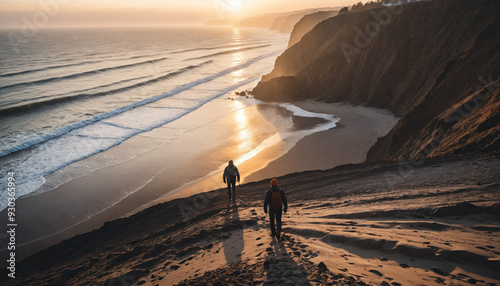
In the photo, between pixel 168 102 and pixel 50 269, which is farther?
pixel 168 102

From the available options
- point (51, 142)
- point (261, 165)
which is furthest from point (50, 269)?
point (51, 142)

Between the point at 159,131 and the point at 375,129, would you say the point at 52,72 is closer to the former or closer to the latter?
the point at 159,131

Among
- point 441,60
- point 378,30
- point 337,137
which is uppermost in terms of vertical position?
point 378,30

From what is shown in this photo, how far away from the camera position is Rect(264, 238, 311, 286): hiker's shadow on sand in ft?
19.8

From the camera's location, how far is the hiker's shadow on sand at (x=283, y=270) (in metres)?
6.04

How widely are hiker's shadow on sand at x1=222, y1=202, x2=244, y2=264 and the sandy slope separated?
0.04m

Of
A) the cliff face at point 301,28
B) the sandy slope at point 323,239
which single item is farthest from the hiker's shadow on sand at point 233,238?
the cliff face at point 301,28

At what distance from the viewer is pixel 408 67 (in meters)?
29.3

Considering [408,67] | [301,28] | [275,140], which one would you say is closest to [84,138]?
[275,140]

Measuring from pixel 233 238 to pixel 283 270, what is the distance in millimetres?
2951

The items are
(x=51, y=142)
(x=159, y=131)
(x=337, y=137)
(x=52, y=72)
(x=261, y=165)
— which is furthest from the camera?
(x=52, y=72)

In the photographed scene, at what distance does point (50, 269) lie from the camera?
10570 mm

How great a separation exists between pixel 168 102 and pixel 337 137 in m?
21.9

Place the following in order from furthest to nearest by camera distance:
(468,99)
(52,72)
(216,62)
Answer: (216,62)
(52,72)
(468,99)
